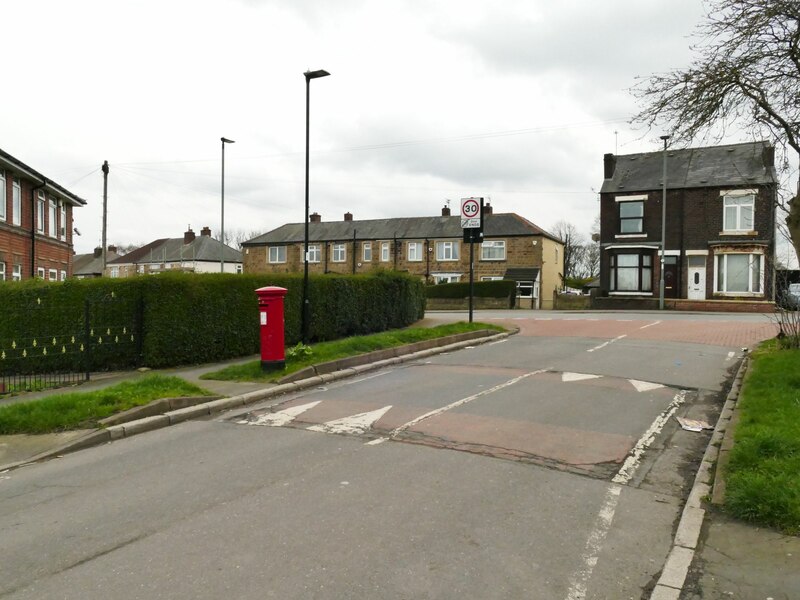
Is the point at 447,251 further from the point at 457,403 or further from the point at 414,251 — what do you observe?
the point at 457,403

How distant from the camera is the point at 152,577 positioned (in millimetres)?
3875

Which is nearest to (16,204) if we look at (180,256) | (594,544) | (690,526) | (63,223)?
(63,223)

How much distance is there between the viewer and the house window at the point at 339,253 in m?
58.9

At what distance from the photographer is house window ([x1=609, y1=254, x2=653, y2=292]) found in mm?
39250

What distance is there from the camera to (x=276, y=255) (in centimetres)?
6209

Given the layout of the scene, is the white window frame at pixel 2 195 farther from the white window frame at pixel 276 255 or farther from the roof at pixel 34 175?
the white window frame at pixel 276 255

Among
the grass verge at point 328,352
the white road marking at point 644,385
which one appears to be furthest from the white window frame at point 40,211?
the white road marking at point 644,385

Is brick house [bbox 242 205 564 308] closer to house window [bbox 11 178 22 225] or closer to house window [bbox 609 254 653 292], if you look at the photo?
house window [bbox 609 254 653 292]

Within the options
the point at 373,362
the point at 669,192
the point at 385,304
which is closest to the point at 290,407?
the point at 373,362

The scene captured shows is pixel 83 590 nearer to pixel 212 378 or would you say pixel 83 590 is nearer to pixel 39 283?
pixel 212 378

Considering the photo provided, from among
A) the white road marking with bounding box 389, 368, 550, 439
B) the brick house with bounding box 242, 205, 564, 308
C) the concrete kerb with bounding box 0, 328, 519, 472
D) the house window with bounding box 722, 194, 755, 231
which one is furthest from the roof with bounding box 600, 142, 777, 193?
the white road marking with bounding box 389, 368, 550, 439

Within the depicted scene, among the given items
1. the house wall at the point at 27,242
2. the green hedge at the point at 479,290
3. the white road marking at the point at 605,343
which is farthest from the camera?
the green hedge at the point at 479,290

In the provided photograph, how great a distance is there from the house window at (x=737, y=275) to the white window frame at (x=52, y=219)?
3766 centimetres

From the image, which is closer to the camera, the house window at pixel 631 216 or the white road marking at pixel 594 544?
the white road marking at pixel 594 544
